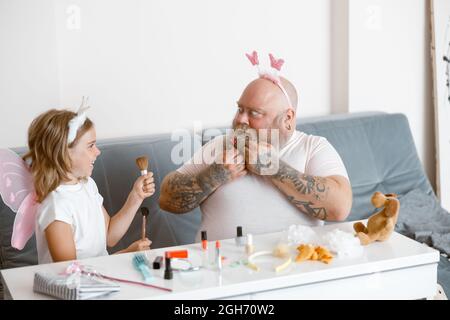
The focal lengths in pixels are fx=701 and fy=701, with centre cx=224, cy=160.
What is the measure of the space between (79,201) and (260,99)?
691mm

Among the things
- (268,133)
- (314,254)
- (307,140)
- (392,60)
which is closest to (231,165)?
(268,133)

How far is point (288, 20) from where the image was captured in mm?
3445

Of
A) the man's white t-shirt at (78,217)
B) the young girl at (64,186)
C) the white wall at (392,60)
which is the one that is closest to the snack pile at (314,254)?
the young girl at (64,186)

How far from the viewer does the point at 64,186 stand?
2180mm

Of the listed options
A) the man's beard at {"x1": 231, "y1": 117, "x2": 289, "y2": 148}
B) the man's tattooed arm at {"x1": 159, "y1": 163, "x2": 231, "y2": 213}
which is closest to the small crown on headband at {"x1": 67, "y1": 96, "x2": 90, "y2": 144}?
Answer: the man's tattooed arm at {"x1": 159, "y1": 163, "x2": 231, "y2": 213}

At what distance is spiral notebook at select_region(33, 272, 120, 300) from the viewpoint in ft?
5.49

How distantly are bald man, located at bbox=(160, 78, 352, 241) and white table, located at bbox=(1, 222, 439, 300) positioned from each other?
1.02ft

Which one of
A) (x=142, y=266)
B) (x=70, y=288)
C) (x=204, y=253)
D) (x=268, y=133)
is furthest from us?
(x=268, y=133)

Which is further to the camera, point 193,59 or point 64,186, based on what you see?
point 193,59

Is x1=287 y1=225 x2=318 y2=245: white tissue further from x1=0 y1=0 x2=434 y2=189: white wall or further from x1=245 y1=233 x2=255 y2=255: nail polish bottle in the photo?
x1=0 y1=0 x2=434 y2=189: white wall

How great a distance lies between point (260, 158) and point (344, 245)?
0.49m

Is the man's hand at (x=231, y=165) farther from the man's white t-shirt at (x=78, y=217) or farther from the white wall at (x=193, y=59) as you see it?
the white wall at (x=193, y=59)

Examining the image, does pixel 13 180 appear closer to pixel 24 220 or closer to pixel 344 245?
pixel 24 220

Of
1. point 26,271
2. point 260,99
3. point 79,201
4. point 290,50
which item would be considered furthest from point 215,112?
point 26,271
